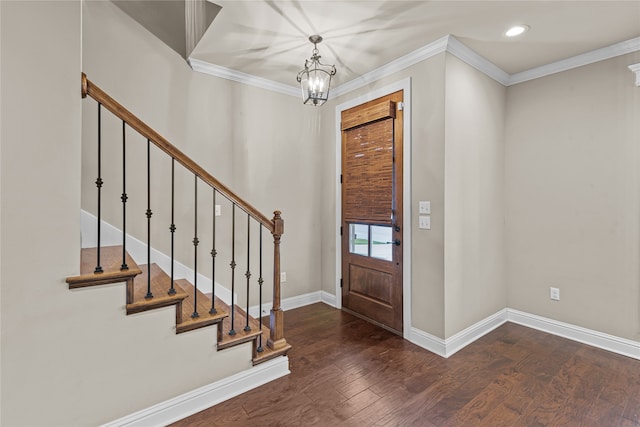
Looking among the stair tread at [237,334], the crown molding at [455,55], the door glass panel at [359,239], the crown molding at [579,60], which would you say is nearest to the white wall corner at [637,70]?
the crown molding at [455,55]

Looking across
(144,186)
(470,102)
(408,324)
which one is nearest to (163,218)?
(144,186)

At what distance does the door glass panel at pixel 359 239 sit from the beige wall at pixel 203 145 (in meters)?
0.55

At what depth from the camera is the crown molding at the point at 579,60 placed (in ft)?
8.29

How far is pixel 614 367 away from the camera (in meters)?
2.39

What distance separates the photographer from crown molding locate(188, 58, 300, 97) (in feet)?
9.52

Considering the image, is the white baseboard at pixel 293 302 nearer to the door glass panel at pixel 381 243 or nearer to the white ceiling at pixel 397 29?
the door glass panel at pixel 381 243

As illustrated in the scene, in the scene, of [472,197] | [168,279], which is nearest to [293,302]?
[168,279]

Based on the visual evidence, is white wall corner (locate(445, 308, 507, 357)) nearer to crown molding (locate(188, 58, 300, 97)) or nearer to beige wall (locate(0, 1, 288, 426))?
beige wall (locate(0, 1, 288, 426))

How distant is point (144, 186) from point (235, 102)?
1245 mm

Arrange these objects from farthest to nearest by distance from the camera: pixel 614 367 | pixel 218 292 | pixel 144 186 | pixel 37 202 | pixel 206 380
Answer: pixel 218 292, pixel 144 186, pixel 614 367, pixel 206 380, pixel 37 202

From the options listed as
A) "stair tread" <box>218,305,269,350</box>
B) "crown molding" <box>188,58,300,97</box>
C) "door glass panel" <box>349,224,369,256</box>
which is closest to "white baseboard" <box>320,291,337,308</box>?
"door glass panel" <box>349,224,369,256</box>

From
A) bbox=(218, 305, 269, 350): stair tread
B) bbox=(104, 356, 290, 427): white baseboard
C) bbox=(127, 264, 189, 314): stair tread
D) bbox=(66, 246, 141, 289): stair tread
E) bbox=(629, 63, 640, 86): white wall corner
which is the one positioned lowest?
bbox=(104, 356, 290, 427): white baseboard

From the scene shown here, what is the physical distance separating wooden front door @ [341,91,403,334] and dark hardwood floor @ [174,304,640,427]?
0.44 metres

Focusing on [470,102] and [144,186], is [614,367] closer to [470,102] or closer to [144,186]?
[470,102]
